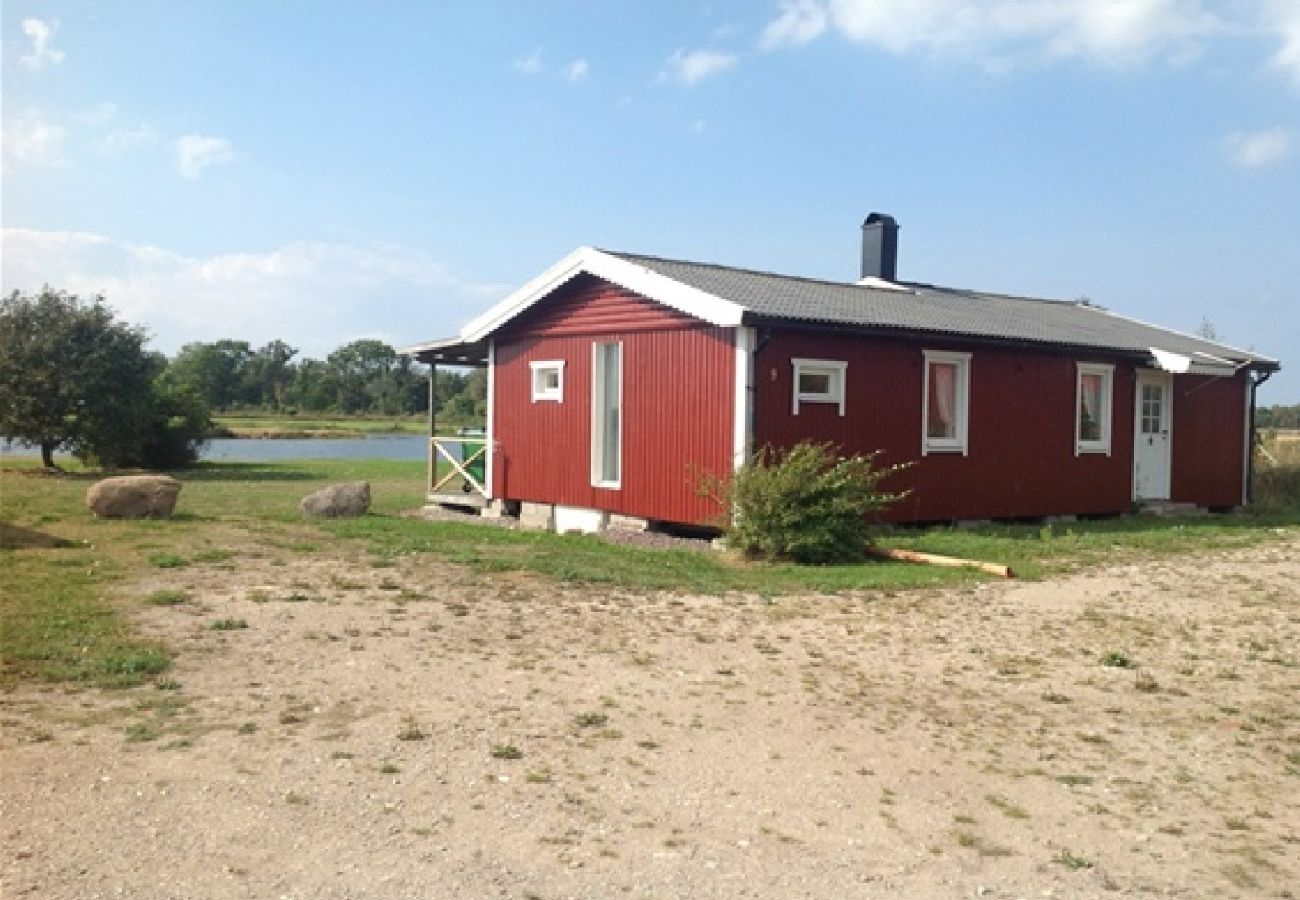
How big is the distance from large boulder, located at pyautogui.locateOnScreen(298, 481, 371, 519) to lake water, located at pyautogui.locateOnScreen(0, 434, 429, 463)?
16096mm

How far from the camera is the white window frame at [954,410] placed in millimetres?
15234

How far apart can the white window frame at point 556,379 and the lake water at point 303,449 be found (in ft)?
53.1

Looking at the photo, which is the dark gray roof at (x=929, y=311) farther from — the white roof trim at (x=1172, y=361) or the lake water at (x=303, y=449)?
the lake water at (x=303, y=449)

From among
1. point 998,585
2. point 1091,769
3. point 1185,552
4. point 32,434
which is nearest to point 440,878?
point 1091,769

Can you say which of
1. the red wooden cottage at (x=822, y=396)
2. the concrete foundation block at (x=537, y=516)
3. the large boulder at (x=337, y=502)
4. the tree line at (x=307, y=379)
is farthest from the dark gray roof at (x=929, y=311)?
the tree line at (x=307, y=379)

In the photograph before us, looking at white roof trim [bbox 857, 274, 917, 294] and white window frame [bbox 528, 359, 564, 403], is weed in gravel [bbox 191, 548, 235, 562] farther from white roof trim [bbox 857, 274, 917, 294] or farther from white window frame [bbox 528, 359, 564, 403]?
white roof trim [bbox 857, 274, 917, 294]

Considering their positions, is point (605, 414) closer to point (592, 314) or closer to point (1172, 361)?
point (592, 314)

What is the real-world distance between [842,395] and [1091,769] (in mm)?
9076

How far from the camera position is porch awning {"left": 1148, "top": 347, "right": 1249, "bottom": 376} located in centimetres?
1723

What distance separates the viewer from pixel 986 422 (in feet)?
52.2

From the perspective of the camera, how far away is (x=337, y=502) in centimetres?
1638

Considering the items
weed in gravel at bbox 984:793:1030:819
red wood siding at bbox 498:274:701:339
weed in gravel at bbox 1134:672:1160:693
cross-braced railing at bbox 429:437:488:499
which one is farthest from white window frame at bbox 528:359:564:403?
weed in gravel at bbox 984:793:1030:819

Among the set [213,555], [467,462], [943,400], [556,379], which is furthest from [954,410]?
[213,555]

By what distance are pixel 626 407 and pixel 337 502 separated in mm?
4492
